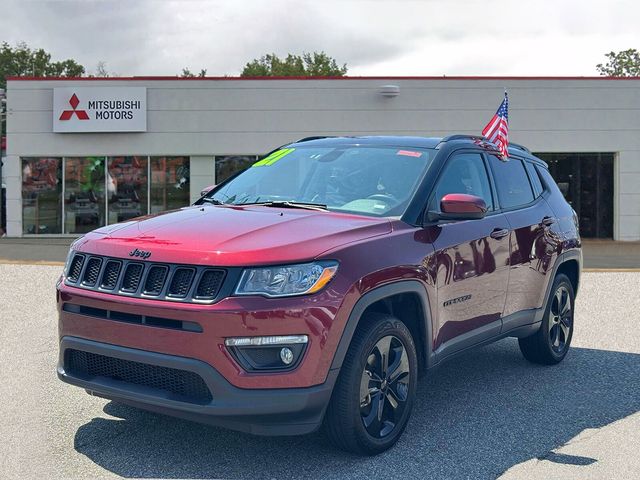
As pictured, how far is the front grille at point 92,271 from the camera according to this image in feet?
14.3

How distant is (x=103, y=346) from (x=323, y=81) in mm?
18844

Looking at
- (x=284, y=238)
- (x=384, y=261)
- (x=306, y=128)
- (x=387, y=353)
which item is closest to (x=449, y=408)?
(x=387, y=353)

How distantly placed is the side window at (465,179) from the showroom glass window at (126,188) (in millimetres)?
17741

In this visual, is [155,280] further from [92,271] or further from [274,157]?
[274,157]

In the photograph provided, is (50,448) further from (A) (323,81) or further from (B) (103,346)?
(A) (323,81)

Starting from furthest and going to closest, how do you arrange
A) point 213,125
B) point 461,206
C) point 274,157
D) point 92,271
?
point 213,125 → point 274,157 → point 461,206 → point 92,271

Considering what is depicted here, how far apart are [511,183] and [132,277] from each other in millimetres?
3380

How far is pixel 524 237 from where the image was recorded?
6109 millimetres

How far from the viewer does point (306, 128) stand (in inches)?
882

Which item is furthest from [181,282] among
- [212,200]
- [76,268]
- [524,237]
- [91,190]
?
[91,190]

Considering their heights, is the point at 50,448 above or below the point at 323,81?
below

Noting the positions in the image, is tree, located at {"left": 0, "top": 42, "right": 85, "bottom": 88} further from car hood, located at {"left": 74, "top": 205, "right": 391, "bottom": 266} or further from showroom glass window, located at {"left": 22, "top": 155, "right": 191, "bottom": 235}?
car hood, located at {"left": 74, "top": 205, "right": 391, "bottom": 266}

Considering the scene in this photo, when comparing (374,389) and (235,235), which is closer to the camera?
(235,235)

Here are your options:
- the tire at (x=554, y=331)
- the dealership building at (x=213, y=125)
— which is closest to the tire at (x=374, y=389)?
the tire at (x=554, y=331)
